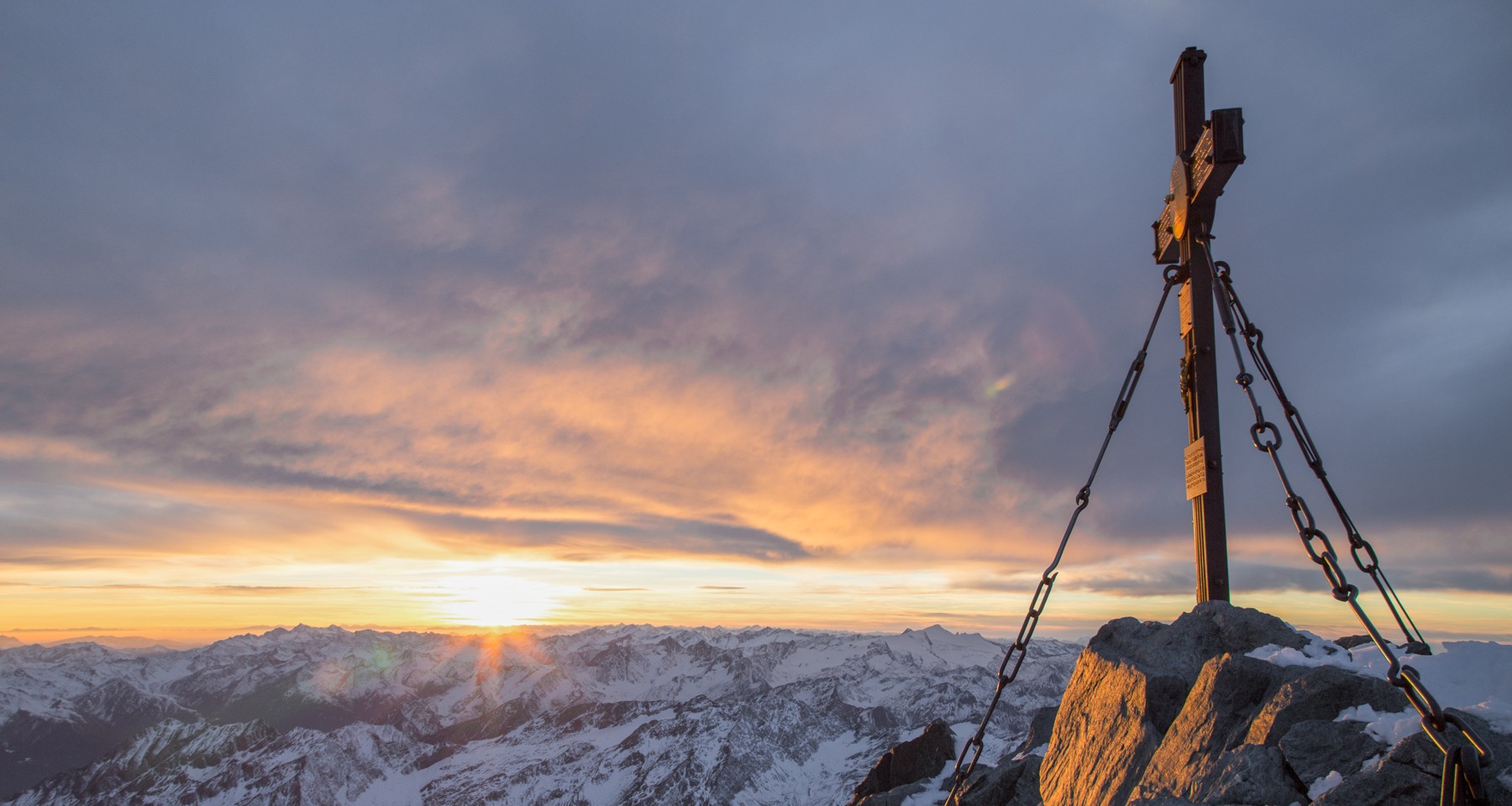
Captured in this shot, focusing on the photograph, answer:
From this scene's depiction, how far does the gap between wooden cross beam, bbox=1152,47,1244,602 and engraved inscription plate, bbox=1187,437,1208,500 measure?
0.04 feet

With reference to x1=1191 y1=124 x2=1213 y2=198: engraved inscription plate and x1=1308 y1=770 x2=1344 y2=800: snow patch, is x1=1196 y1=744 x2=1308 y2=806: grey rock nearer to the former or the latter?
x1=1308 y1=770 x2=1344 y2=800: snow patch

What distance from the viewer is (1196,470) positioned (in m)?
12.1

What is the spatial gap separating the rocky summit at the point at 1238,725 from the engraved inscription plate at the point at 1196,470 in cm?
176

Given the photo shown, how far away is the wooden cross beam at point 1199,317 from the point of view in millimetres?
11812

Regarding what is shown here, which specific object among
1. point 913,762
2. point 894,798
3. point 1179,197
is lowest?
point 913,762

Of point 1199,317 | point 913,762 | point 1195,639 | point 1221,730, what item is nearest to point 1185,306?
point 1199,317

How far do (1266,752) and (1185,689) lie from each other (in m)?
2.74

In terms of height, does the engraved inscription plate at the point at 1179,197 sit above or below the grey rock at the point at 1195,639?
above

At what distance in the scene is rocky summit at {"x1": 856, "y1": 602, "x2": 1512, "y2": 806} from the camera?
7.25 metres

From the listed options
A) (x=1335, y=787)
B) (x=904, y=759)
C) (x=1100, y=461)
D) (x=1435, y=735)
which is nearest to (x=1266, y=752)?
(x=1335, y=787)

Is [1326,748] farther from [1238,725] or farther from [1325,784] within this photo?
[1238,725]

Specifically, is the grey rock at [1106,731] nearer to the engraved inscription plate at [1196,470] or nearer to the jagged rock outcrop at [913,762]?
the engraved inscription plate at [1196,470]

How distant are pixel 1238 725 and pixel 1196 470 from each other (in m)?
3.80

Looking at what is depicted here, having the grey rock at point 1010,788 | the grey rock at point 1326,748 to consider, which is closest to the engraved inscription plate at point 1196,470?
the grey rock at point 1326,748
